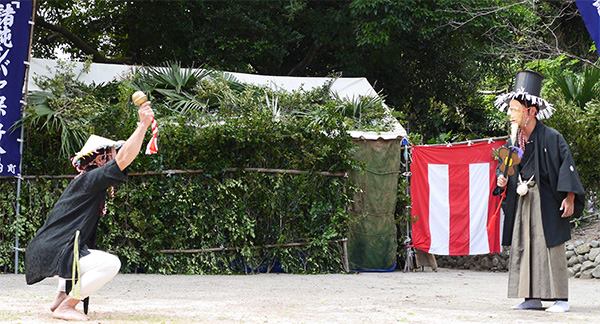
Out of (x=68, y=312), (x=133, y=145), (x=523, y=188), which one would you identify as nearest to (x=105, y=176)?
(x=133, y=145)

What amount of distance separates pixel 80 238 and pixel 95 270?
267 mm

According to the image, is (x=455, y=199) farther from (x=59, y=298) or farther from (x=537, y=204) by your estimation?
(x=59, y=298)

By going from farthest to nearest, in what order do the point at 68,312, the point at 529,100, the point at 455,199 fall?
the point at 455,199 → the point at 529,100 → the point at 68,312

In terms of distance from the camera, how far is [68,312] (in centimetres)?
718

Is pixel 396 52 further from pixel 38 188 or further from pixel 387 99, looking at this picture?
pixel 38 188

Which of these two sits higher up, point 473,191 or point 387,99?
point 387,99

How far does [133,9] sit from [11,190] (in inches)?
289

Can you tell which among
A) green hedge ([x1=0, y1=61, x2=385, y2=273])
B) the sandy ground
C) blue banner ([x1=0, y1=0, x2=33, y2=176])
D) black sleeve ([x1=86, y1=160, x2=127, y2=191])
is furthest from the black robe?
blue banner ([x1=0, y1=0, x2=33, y2=176])

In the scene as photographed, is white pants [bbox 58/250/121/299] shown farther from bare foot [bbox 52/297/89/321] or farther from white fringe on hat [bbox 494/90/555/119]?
white fringe on hat [bbox 494/90/555/119]

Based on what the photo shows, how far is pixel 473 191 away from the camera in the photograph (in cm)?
1448

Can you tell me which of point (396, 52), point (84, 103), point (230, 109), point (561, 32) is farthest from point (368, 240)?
point (561, 32)

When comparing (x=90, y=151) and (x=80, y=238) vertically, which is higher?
(x=90, y=151)

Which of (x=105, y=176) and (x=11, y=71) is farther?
(x=11, y=71)

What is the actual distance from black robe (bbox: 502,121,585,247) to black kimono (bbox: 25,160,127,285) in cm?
363
